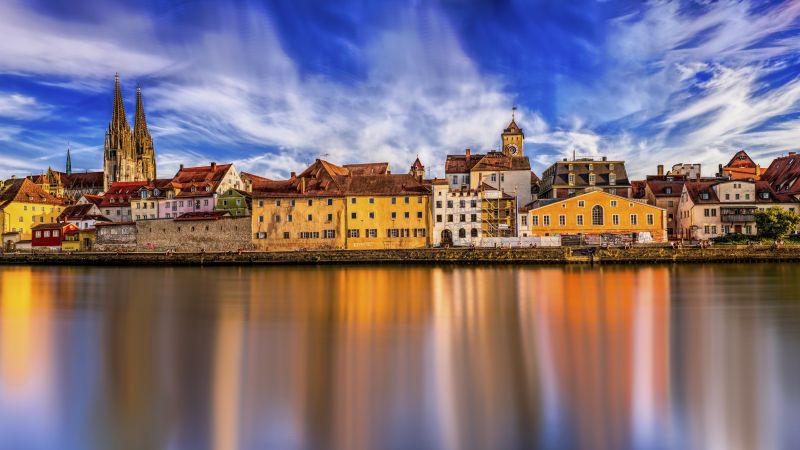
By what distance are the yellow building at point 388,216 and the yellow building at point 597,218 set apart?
959 centimetres

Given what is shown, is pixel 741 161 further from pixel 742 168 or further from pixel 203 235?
pixel 203 235

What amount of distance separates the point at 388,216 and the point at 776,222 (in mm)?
33767

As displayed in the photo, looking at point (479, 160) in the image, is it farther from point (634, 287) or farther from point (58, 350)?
point (58, 350)

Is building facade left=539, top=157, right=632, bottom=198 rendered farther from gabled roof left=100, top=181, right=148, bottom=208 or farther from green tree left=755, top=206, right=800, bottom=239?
gabled roof left=100, top=181, right=148, bottom=208

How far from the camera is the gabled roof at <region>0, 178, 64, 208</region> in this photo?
2741 inches

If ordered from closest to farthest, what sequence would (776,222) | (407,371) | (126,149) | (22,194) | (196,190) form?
(407,371) < (776,222) < (196,190) < (22,194) < (126,149)

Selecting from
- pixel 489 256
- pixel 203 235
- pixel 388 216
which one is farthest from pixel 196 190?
pixel 489 256

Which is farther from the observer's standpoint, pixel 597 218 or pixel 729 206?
pixel 729 206

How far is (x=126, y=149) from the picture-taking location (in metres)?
109

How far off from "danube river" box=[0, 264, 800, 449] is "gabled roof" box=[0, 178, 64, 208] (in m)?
54.3

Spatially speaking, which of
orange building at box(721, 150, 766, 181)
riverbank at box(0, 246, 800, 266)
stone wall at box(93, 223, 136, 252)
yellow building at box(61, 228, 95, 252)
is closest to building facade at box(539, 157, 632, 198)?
riverbank at box(0, 246, 800, 266)

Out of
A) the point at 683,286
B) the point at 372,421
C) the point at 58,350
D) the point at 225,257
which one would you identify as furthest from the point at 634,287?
the point at 225,257

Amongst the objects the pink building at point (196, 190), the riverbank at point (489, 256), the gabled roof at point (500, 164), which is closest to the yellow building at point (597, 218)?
the riverbank at point (489, 256)

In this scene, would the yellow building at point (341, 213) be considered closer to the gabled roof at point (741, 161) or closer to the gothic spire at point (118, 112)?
the gabled roof at point (741, 161)
